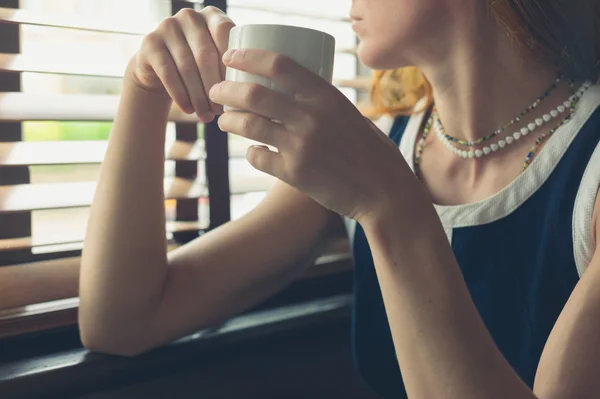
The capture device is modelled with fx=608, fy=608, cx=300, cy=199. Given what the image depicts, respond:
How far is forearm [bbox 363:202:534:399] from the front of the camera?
63cm

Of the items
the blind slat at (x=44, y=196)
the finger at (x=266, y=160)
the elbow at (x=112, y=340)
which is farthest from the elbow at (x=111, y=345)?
the finger at (x=266, y=160)

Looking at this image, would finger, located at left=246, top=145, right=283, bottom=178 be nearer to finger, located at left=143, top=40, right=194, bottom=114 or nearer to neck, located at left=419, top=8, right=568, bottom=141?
finger, located at left=143, top=40, right=194, bottom=114

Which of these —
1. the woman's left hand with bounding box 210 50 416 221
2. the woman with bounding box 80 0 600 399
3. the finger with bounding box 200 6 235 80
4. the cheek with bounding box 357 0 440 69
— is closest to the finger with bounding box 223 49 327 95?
the woman's left hand with bounding box 210 50 416 221

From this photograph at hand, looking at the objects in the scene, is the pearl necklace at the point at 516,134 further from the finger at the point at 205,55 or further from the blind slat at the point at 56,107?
the blind slat at the point at 56,107

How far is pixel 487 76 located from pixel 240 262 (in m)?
0.52

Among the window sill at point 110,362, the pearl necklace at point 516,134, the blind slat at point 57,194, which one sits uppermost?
the pearl necklace at point 516,134

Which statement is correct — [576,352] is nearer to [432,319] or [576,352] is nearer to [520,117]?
[432,319]

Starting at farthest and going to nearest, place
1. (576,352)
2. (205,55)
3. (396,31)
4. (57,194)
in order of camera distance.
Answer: (57,194) → (396,31) → (205,55) → (576,352)

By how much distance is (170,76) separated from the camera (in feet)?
2.64

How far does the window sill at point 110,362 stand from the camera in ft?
2.98

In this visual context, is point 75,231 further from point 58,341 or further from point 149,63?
point 149,63

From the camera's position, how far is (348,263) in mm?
1447

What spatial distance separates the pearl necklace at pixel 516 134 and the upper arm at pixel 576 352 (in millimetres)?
320

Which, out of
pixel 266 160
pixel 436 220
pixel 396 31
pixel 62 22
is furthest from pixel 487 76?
pixel 62 22
